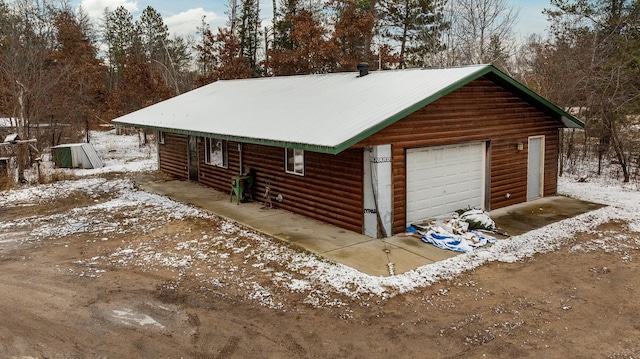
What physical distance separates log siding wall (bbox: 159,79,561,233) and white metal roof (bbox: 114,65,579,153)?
1.55ft

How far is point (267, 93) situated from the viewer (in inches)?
584

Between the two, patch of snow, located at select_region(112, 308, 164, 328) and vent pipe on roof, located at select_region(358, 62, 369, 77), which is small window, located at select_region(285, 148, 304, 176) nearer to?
vent pipe on roof, located at select_region(358, 62, 369, 77)

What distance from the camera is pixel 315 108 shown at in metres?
11.2

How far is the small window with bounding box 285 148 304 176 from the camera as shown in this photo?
11053mm

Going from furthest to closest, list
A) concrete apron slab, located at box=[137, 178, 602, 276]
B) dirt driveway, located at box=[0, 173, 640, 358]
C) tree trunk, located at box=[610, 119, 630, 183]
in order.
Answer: tree trunk, located at box=[610, 119, 630, 183] → concrete apron slab, located at box=[137, 178, 602, 276] → dirt driveway, located at box=[0, 173, 640, 358]

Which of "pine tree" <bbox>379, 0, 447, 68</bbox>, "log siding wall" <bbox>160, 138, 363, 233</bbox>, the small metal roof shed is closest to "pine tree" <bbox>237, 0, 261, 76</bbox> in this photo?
"pine tree" <bbox>379, 0, 447, 68</bbox>

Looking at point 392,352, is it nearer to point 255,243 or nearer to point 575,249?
point 255,243

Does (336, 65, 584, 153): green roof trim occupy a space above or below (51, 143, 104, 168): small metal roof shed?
above

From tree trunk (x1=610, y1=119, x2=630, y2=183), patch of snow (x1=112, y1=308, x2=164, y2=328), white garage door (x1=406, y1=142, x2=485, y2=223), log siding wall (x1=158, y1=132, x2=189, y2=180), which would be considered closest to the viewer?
patch of snow (x1=112, y1=308, x2=164, y2=328)

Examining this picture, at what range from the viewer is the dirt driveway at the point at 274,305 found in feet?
17.7

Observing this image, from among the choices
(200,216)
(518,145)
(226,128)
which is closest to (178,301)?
(200,216)

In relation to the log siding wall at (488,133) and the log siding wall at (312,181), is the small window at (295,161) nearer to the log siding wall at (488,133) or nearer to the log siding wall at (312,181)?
the log siding wall at (312,181)

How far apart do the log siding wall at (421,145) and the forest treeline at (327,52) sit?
5.24 metres

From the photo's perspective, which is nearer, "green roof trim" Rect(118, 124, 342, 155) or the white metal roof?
"green roof trim" Rect(118, 124, 342, 155)
